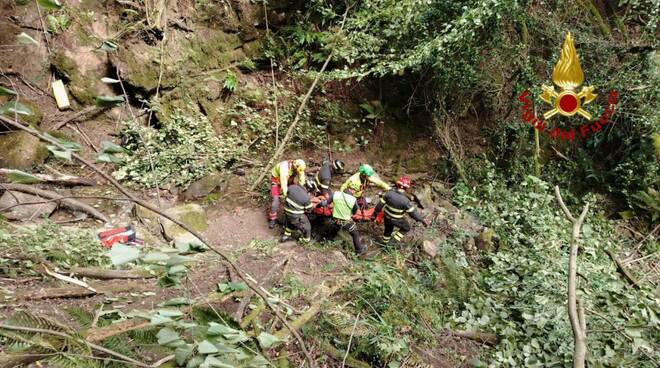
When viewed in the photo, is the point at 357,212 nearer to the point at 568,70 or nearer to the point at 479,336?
the point at 479,336

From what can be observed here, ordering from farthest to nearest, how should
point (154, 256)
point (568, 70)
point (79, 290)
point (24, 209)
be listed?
point (568, 70) < point (24, 209) < point (79, 290) < point (154, 256)

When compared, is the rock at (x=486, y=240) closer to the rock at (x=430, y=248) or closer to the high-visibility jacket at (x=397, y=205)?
the rock at (x=430, y=248)

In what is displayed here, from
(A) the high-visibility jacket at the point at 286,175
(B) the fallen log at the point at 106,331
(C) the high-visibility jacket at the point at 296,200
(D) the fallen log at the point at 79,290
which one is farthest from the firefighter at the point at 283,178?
(B) the fallen log at the point at 106,331

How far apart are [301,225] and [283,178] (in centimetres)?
95

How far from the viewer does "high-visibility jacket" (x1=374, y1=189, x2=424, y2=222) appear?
6742 millimetres

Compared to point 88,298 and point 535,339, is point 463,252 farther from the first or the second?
point 88,298

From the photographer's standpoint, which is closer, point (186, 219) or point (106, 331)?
point (106, 331)

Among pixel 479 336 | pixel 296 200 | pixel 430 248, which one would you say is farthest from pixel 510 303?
pixel 296 200

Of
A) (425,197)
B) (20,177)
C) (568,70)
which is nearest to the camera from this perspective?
(20,177)

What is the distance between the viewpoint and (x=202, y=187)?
303 inches

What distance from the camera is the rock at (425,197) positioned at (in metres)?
8.71

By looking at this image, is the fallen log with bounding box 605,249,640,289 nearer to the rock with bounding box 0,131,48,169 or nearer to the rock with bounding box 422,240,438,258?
the rock with bounding box 422,240,438,258

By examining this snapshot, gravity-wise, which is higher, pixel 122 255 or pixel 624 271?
pixel 122 255

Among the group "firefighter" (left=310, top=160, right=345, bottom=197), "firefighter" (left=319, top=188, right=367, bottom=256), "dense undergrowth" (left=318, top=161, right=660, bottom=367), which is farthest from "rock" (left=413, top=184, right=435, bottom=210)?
"firefighter" (left=319, top=188, right=367, bottom=256)
